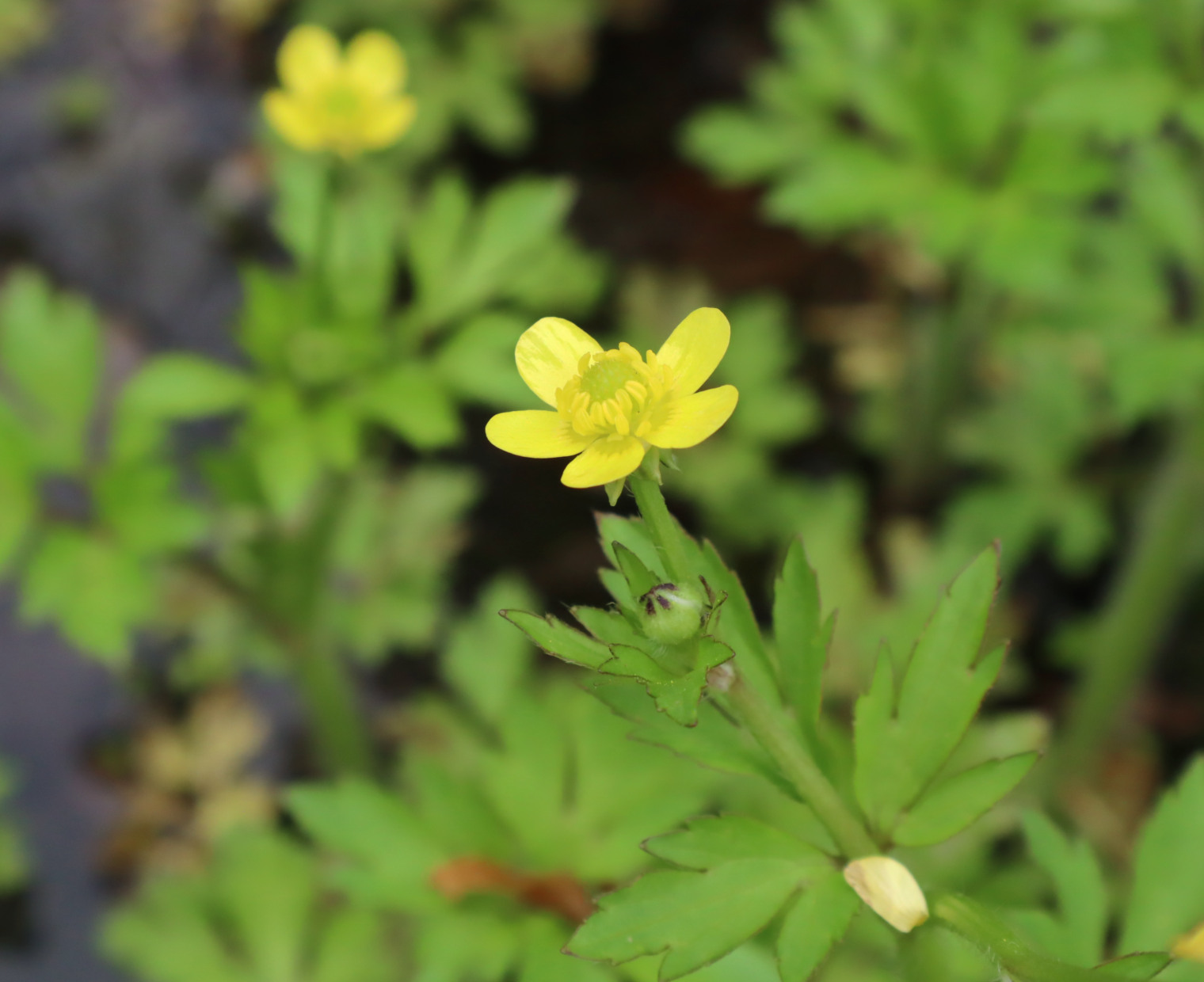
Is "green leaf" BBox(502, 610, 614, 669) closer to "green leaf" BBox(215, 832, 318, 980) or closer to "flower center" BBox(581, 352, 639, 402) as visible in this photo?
"flower center" BBox(581, 352, 639, 402)

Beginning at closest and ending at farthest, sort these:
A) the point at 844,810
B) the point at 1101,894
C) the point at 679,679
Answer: the point at 679,679
the point at 844,810
the point at 1101,894

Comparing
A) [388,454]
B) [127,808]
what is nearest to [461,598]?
[388,454]

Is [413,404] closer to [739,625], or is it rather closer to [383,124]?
[383,124]

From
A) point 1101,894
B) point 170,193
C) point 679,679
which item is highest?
point 679,679

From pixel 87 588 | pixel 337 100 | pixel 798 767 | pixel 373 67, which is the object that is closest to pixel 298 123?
pixel 337 100

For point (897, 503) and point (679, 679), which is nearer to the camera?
point (679, 679)

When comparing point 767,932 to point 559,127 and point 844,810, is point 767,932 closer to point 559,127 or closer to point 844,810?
point 844,810
